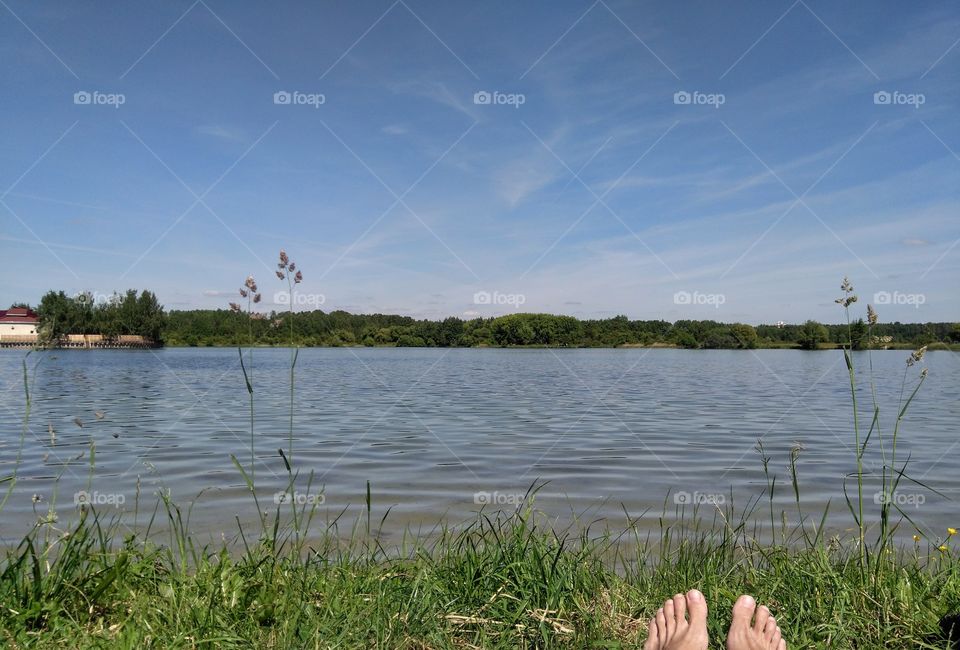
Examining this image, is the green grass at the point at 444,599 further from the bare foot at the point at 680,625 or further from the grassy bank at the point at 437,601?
the bare foot at the point at 680,625

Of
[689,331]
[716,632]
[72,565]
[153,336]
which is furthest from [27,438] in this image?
[153,336]

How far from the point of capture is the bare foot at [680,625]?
275cm

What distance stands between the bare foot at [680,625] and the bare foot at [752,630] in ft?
0.40

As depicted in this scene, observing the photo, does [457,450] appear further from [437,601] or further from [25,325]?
[437,601]

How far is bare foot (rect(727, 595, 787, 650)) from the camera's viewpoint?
2740 mm

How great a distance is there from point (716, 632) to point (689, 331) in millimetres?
46789

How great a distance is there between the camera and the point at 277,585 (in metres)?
3.15

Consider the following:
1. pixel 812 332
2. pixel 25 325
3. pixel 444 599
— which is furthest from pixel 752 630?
pixel 812 332

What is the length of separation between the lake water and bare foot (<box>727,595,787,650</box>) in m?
2.44

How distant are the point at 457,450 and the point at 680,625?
297 inches

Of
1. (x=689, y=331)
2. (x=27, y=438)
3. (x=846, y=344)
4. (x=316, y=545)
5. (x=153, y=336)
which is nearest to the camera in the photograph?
(x=846, y=344)

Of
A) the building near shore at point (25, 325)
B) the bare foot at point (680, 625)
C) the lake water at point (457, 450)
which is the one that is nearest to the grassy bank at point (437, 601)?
the bare foot at point (680, 625)

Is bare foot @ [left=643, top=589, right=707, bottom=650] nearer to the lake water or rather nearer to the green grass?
the green grass

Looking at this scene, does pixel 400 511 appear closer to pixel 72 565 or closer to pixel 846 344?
pixel 72 565
